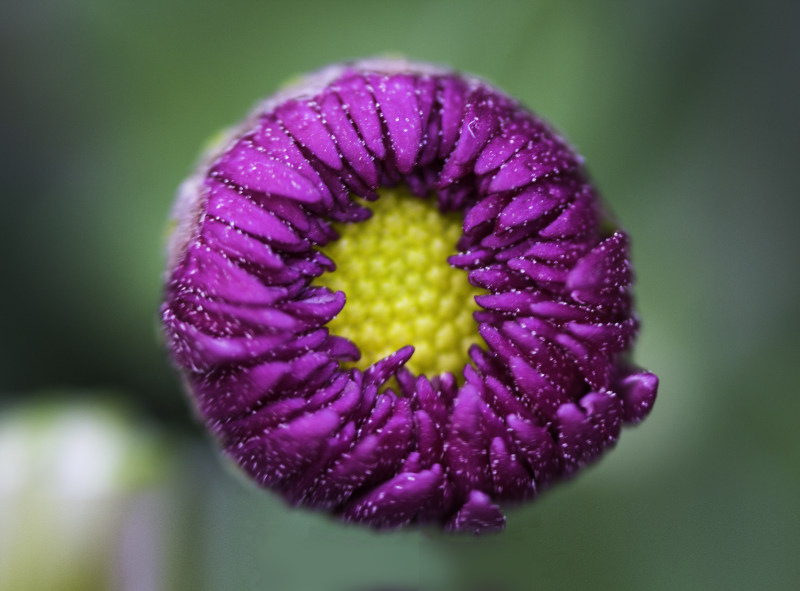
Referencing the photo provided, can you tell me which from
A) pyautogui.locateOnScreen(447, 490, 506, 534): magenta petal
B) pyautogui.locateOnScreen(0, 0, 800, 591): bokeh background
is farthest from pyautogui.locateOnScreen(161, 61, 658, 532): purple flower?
pyautogui.locateOnScreen(0, 0, 800, 591): bokeh background

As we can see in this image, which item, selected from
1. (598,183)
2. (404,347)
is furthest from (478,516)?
(598,183)

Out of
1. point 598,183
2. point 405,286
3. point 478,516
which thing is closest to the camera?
point 478,516

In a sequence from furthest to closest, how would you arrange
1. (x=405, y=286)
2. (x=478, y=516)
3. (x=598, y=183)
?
(x=598, y=183) < (x=405, y=286) < (x=478, y=516)

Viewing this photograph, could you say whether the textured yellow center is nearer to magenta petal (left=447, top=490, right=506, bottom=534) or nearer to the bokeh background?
magenta petal (left=447, top=490, right=506, bottom=534)

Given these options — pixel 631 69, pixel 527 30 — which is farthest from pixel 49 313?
pixel 631 69

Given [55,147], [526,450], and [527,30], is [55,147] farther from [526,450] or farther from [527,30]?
[526,450]

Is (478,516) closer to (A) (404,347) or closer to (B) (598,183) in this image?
(A) (404,347)
